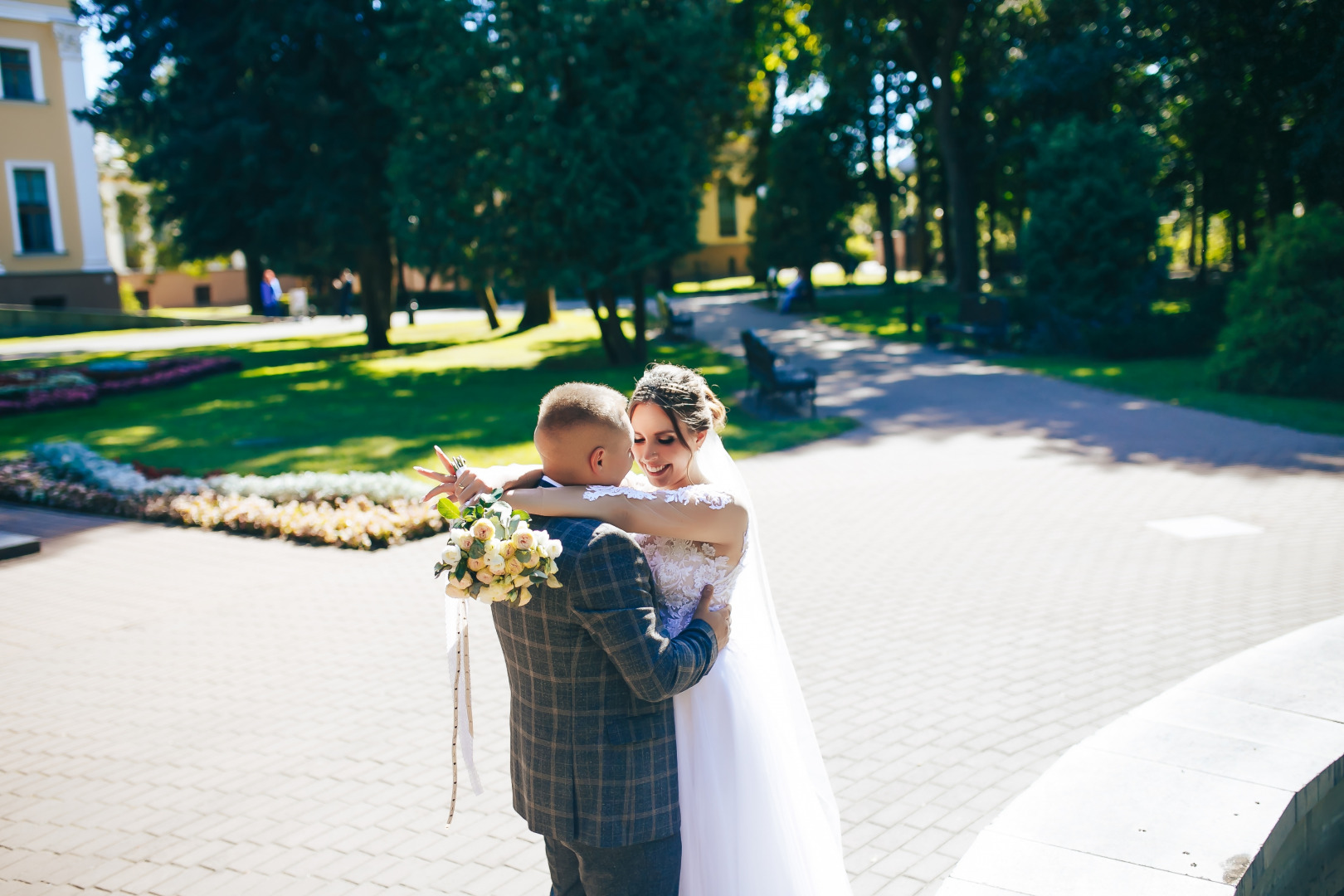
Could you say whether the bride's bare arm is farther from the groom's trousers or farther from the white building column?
the white building column

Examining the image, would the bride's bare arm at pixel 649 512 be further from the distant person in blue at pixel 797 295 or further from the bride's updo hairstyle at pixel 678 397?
the distant person in blue at pixel 797 295

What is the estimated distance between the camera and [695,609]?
8.82 ft

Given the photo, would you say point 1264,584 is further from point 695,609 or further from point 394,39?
point 394,39

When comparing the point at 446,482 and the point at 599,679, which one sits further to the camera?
the point at 446,482

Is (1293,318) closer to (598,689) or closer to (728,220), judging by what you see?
(598,689)

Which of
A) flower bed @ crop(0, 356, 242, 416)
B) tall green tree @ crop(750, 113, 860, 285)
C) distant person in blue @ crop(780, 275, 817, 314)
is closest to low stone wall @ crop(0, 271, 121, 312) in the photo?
flower bed @ crop(0, 356, 242, 416)

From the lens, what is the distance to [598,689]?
2.50 m

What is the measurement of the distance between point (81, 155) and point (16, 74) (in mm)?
3303

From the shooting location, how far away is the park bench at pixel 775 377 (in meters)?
14.9

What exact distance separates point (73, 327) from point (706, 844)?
129 ft

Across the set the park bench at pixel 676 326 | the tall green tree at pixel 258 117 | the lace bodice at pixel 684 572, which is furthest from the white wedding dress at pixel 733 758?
the park bench at pixel 676 326

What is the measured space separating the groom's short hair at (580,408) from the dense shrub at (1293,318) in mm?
15569

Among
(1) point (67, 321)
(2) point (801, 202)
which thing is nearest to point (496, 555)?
(2) point (801, 202)

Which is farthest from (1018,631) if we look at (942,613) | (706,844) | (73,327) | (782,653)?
(73,327)
